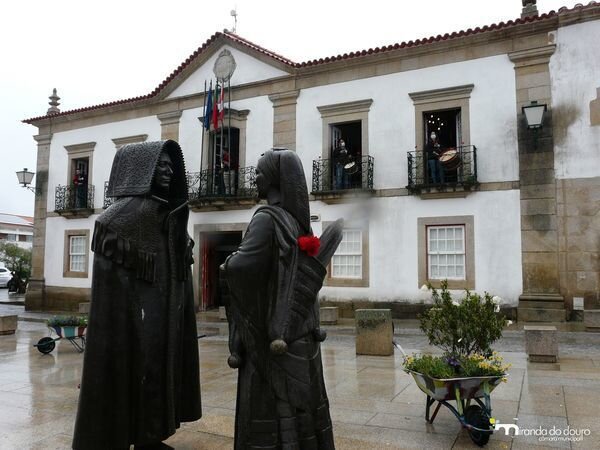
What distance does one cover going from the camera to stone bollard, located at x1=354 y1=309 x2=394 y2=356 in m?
7.77

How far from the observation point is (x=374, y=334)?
25.6 ft

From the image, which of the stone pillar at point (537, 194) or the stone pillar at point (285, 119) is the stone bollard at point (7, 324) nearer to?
the stone pillar at point (285, 119)

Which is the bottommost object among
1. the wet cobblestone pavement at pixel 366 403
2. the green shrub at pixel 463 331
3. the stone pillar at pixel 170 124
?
the wet cobblestone pavement at pixel 366 403

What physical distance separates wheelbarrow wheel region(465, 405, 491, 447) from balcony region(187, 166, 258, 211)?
12.0 metres

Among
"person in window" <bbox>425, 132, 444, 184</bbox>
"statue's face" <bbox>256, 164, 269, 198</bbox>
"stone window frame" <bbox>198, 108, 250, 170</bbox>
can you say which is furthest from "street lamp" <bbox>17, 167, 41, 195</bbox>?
"statue's face" <bbox>256, 164, 269, 198</bbox>

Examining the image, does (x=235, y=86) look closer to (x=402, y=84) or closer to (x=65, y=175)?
(x=402, y=84)

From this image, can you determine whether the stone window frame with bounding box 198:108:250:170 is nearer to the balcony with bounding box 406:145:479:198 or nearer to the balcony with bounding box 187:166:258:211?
the balcony with bounding box 187:166:258:211

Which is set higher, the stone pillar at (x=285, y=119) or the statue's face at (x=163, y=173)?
the stone pillar at (x=285, y=119)

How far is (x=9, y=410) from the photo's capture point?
476cm

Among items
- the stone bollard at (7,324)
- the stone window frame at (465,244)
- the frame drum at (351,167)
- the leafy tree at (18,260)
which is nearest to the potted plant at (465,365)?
the stone window frame at (465,244)

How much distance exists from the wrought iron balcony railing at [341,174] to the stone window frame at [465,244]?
1.88 m

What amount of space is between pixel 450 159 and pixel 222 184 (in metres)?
7.30

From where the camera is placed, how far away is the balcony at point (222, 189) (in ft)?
51.2

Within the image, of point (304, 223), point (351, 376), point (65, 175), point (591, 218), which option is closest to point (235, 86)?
point (65, 175)
